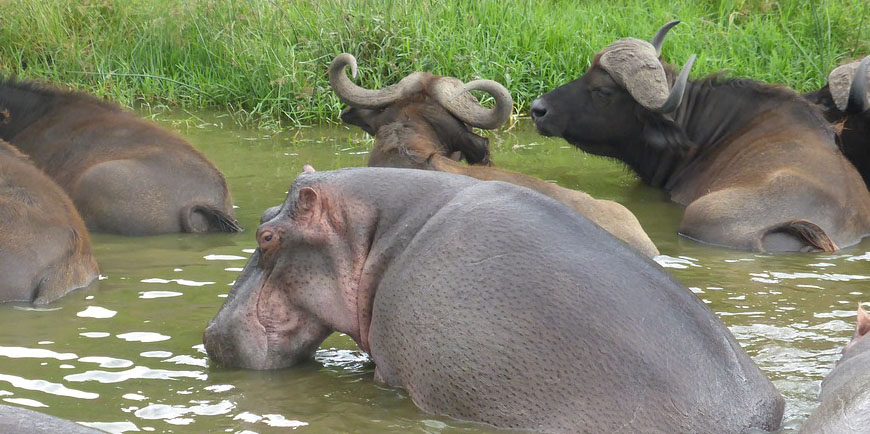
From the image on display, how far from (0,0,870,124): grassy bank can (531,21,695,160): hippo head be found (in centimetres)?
242

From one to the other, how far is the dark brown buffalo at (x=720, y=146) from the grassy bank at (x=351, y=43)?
2437mm

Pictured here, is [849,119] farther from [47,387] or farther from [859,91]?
[47,387]

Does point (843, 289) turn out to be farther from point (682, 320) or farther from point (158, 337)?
point (158, 337)

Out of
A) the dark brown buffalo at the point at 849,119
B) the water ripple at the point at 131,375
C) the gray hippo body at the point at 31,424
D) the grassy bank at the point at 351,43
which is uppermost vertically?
the grassy bank at the point at 351,43

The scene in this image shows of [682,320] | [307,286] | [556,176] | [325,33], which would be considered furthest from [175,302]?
[325,33]

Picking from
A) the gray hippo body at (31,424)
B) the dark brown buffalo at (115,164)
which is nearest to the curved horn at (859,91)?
the dark brown buffalo at (115,164)

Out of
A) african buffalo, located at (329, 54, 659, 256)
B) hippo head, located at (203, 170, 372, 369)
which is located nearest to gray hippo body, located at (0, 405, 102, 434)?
hippo head, located at (203, 170, 372, 369)

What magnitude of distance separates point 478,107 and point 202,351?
3818 mm

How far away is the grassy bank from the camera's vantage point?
A: 528 inches

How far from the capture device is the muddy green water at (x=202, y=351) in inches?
206

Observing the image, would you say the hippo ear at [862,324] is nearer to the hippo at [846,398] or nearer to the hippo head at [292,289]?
the hippo at [846,398]

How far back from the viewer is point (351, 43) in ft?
44.4

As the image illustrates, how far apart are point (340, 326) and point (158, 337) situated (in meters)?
1.27

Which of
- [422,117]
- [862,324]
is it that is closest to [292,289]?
[862,324]
